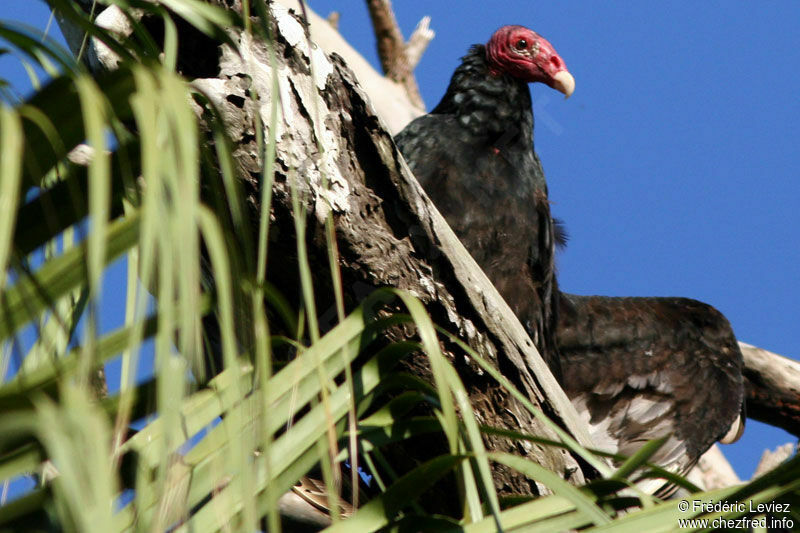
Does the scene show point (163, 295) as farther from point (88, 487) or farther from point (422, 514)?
point (422, 514)

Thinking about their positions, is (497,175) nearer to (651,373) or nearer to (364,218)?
(364,218)

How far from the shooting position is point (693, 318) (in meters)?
3.73

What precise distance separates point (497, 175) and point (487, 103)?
0.32 meters

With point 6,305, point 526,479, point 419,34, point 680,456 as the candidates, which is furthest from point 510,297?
point 419,34

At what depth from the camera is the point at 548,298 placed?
113 inches

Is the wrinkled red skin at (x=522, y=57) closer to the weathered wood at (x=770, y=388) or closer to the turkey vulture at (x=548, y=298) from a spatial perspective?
the turkey vulture at (x=548, y=298)

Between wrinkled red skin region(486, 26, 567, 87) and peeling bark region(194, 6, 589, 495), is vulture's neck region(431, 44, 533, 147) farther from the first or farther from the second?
peeling bark region(194, 6, 589, 495)

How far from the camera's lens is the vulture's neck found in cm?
289

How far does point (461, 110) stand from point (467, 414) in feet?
6.75

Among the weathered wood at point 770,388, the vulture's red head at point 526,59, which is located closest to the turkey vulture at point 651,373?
the weathered wood at point 770,388

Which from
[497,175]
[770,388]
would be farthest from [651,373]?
[497,175]

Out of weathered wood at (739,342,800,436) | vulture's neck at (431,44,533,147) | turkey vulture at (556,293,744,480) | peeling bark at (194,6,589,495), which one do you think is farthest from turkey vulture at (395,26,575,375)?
weathered wood at (739,342,800,436)

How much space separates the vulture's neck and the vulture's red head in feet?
0.10

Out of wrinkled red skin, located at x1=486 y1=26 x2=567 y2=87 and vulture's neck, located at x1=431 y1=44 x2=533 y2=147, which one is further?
wrinkled red skin, located at x1=486 y1=26 x2=567 y2=87
